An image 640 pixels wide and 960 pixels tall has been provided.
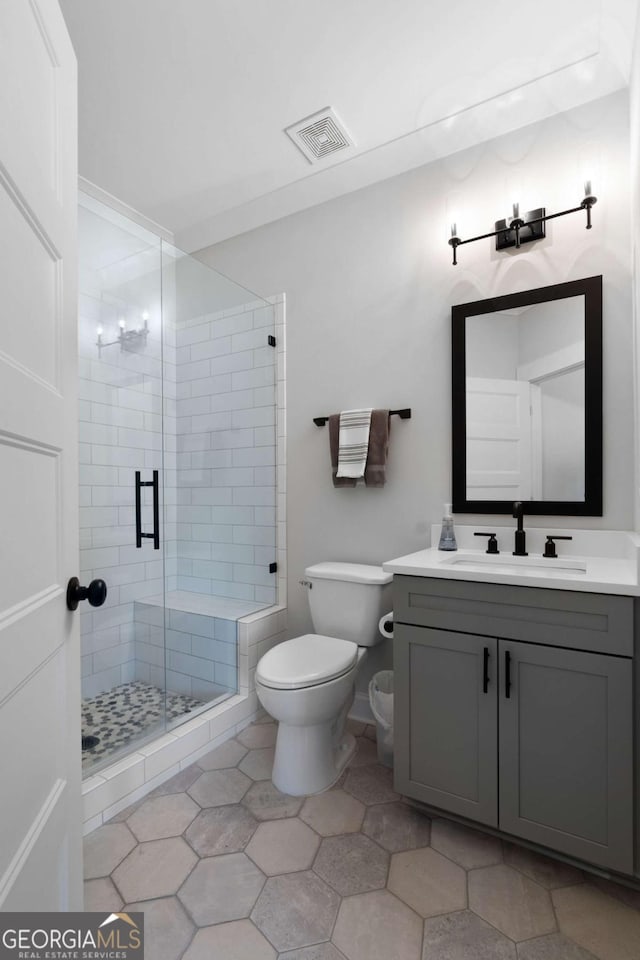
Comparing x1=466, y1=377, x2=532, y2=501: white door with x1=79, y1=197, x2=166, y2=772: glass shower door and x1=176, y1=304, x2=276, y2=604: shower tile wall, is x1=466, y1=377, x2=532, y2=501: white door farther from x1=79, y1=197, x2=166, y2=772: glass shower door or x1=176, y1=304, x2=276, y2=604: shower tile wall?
x1=79, y1=197, x2=166, y2=772: glass shower door

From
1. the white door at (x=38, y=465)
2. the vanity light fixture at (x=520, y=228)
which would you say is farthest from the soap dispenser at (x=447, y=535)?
the white door at (x=38, y=465)

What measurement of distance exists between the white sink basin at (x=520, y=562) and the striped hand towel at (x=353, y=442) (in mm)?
624

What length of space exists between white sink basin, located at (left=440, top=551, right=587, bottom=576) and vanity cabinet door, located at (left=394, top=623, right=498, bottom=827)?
29 cm

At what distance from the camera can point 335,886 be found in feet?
4.64

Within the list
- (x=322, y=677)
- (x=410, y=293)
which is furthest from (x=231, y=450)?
(x=322, y=677)

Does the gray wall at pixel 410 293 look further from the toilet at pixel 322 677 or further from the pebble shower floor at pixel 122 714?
the pebble shower floor at pixel 122 714

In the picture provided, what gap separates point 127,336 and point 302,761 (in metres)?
1.89

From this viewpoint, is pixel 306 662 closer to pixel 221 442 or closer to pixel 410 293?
pixel 221 442

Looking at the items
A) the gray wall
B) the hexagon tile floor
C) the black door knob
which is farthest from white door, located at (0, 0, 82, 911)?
the gray wall

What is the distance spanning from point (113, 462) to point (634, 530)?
80.0 inches

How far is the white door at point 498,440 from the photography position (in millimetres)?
2031

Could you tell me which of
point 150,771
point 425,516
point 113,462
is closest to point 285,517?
point 425,516

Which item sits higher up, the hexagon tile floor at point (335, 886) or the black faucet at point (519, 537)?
the black faucet at point (519, 537)

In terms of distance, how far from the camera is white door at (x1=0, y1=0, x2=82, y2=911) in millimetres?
669
